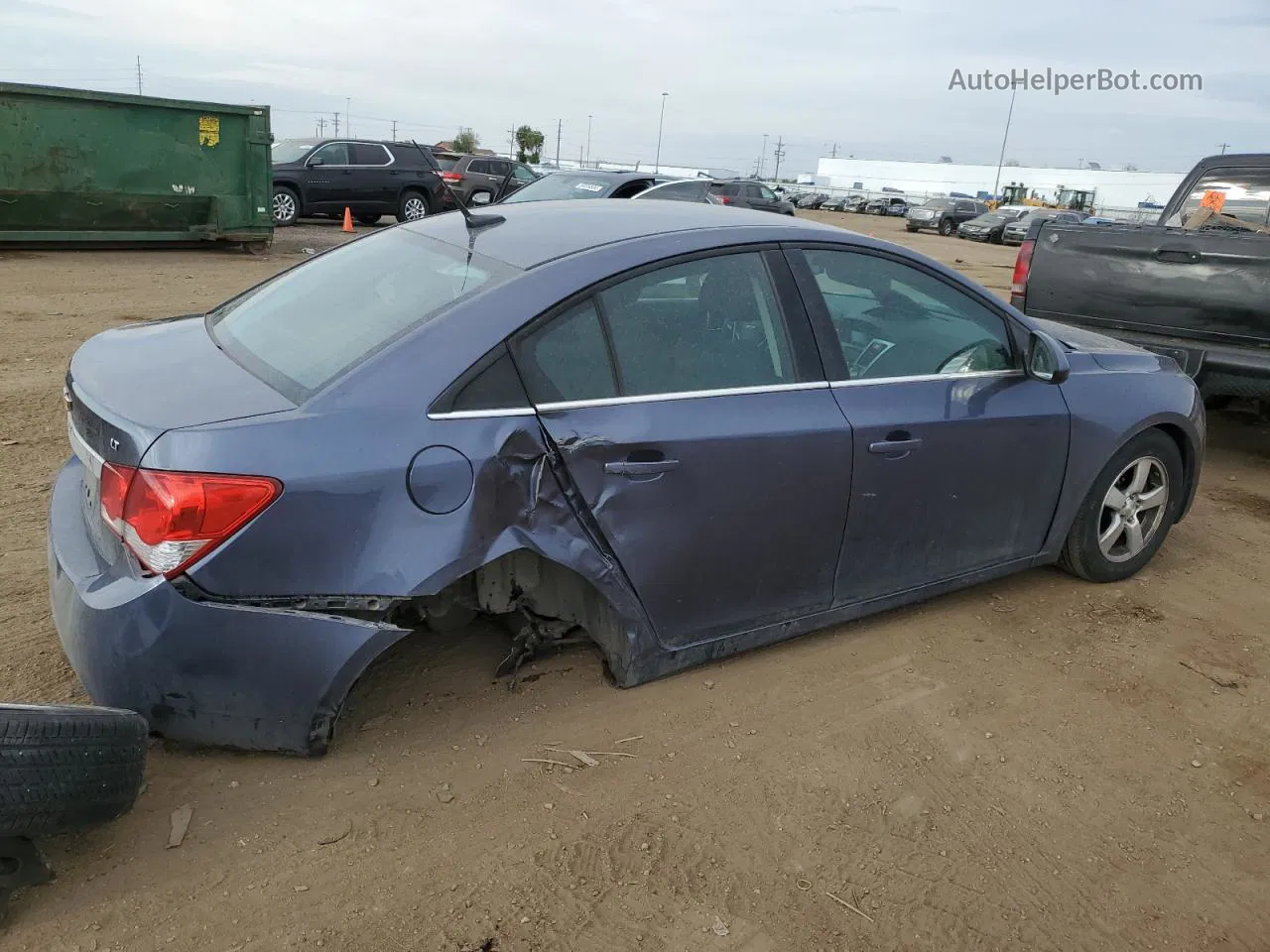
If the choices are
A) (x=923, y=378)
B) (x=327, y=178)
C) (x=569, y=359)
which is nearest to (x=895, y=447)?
(x=923, y=378)

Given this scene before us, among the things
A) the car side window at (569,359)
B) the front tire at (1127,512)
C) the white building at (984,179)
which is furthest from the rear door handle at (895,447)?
the white building at (984,179)

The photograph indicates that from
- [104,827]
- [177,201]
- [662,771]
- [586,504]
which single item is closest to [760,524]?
[586,504]

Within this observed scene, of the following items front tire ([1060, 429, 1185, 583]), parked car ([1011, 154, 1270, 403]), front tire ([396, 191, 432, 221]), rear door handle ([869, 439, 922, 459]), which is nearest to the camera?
rear door handle ([869, 439, 922, 459])

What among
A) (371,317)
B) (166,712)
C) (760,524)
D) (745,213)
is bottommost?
(166,712)

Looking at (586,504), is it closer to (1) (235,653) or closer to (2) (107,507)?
(1) (235,653)

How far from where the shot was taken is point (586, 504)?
284 cm

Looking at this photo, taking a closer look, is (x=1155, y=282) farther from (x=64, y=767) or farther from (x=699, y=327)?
(x=64, y=767)

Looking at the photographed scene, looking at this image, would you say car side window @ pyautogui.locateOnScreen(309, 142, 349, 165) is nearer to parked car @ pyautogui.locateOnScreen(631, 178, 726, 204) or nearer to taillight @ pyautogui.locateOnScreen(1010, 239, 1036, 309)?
parked car @ pyautogui.locateOnScreen(631, 178, 726, 204)

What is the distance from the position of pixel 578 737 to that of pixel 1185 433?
3.05m

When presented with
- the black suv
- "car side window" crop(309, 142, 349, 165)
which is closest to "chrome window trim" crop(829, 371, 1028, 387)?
the black suv

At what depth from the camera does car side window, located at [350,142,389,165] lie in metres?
18.7

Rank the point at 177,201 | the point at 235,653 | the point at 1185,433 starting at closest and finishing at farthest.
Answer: the point at 235,653 < the point at 1185,433 < the point at 177,201

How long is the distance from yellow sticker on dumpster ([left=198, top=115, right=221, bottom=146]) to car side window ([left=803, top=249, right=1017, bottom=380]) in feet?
40.0

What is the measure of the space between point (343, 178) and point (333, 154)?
48 centimetres
